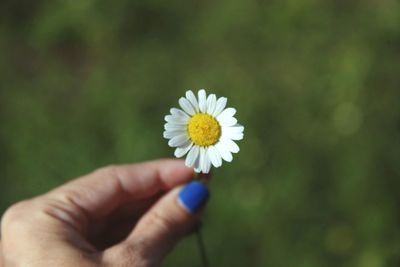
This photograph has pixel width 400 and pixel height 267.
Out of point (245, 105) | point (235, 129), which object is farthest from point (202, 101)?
point (245, 105)

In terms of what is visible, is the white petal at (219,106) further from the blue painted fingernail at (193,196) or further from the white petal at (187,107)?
the blue painted fingernail at (193,196)

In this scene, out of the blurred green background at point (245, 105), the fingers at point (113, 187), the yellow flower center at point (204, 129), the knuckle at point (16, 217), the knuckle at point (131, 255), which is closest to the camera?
the yellow flower center at point (204, 129)

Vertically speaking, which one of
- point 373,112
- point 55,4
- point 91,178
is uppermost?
point 55,4

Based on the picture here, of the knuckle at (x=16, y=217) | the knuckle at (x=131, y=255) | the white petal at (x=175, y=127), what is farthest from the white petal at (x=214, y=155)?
the knuckle at (x=16, y=217)

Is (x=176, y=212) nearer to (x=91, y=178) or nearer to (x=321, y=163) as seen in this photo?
(x=91, y=178)

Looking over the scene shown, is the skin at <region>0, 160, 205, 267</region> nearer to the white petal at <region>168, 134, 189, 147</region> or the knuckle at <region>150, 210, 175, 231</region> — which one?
the knuckle at <region>150, 210, 175, 231</region>

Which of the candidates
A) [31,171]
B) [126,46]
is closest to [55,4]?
[126,46]

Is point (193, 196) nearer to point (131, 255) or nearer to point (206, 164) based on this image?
point (131, 255)
